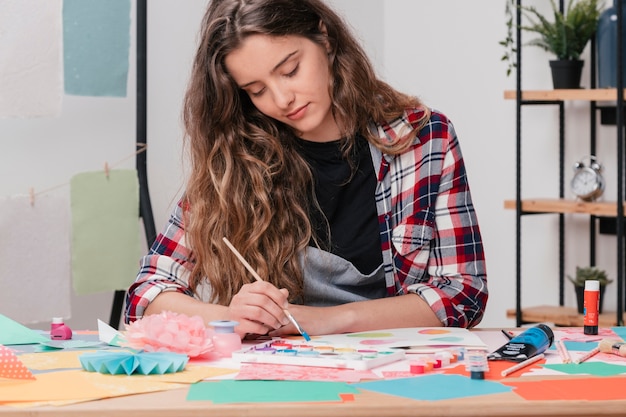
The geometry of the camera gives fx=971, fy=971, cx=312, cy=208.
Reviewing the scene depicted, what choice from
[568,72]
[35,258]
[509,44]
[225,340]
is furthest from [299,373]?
[509,44]

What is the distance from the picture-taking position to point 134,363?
121cm

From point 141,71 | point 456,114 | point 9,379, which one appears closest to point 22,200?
point 141,71

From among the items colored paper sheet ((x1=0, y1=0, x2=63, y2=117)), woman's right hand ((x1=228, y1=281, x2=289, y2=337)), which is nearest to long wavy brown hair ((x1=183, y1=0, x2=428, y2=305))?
woman's right hand ((x1=228, y1=281, x2=289, y2=337))

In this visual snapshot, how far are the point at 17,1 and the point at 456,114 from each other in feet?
5.82

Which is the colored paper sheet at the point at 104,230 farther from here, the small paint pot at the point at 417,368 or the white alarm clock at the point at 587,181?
the small paint pot at the point at 417,368

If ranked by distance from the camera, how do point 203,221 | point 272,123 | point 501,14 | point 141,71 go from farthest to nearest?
1. point 501,14
2. point 141,71
3. point 272,123
4. point 203,221

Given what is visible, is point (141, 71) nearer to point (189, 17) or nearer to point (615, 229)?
point (189, 17)

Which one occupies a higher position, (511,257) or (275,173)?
(275,173)

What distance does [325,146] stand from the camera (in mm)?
1915

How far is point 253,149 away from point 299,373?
2.52 ft

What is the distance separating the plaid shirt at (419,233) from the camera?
175 centimetres

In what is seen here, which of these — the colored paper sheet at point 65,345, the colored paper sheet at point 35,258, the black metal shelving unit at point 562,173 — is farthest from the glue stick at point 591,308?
the colored paper sheet at point 35,258

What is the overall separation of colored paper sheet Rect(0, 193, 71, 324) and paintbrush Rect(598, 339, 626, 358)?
170 centimetres

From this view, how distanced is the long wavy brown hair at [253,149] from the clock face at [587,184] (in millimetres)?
Answer: 1440
